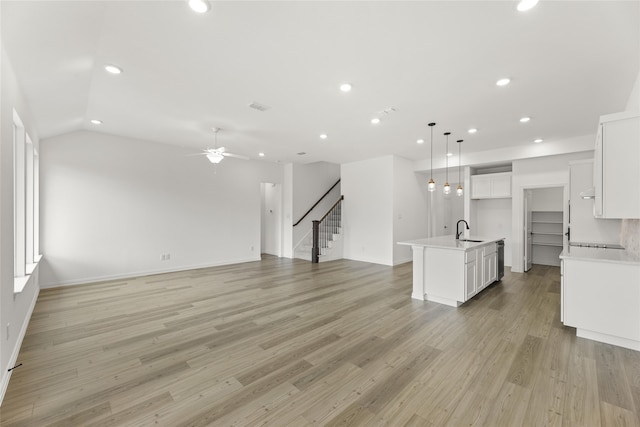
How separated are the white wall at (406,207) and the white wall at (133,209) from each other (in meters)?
4.17

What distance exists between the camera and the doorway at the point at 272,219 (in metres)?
9.20

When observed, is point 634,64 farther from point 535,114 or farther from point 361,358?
point 361,358

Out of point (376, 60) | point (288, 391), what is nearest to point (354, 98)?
point (376, 60)

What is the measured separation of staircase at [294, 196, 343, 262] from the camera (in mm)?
8109

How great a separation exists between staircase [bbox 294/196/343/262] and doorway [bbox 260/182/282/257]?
90cm

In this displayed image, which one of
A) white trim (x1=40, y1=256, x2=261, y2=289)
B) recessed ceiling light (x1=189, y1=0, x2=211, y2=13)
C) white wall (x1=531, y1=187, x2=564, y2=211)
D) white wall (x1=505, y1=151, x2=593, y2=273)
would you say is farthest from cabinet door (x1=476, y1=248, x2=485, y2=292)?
white trim (x1=40, y1=256, x2=261, y2=289)

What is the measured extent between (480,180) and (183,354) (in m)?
7.77

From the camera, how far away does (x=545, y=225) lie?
7520 millimetres

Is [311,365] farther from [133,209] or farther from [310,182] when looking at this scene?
[310,182]

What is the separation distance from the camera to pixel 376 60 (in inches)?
113

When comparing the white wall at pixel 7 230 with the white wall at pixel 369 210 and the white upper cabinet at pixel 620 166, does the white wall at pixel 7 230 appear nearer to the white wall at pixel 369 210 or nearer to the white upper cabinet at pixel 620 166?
the white upper cabinet at pixel 620 166

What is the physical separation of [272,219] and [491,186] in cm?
668

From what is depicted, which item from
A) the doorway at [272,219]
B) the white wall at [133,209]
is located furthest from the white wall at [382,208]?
the white wall at [133,209]

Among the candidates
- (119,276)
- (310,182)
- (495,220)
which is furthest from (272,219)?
(495,220)
